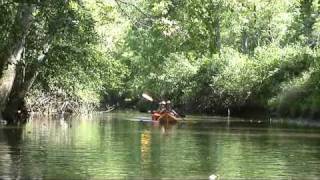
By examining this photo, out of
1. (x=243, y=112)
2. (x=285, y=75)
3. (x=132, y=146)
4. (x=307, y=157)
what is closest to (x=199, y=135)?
(x=132, y=146)

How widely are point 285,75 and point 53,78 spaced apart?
53.5 ft

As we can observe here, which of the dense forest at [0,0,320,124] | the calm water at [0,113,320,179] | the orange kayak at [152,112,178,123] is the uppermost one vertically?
the dense forest at [0,0,320,124]

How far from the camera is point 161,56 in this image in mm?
→ 66312

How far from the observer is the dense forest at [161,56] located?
69.8 ft

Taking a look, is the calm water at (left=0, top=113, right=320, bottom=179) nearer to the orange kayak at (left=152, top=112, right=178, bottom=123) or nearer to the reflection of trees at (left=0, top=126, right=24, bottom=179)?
the reflection of trees at (left=0, top=126, right=24, bottom=179)

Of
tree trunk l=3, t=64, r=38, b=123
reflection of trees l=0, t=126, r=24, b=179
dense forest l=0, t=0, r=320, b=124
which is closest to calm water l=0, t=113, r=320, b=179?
reflection of trees l=0, t=126, r=24, b=179

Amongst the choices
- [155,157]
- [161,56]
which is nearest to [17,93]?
[155,157]

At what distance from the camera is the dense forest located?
69.8 ft

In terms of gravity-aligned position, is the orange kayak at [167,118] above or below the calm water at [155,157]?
above

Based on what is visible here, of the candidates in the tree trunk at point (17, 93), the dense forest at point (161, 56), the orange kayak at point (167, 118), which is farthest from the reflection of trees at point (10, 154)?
the orange kayak at point (167, 118)

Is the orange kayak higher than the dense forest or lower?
lower

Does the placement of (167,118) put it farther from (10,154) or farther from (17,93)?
(10,154)

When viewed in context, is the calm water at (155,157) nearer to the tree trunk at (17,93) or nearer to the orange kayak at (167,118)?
the tree trunk at (17,93)

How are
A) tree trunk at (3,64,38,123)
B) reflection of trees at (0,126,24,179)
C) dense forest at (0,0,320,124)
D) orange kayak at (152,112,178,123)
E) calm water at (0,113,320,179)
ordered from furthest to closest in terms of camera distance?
orange kayak at (152,112,178,123), tree trunk at (3,64,38,123), dense forest at (0,0,320,124), calm water at (0,113,320,179), reflection of trees at (0,126,24,179)
